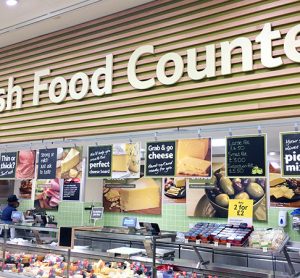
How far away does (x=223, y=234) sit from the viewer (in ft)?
13.8

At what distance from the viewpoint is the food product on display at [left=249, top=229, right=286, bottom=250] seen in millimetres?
3900

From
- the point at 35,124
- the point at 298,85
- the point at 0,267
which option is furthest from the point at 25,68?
the point at 298,85

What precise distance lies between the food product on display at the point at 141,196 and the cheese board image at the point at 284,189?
112 inches

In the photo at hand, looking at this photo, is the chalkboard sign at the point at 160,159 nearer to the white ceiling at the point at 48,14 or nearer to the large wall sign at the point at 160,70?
the large wall sign at the point at 160,70

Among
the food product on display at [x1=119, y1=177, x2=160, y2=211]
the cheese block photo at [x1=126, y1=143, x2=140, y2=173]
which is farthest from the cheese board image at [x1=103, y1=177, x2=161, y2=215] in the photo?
the cheese block photo at [x1=126, y1=143, x2=140, y2=173]

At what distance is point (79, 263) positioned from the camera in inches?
183

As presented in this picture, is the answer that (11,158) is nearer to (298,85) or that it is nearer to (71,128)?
(71,128)

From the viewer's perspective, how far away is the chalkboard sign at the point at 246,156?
11.4ft

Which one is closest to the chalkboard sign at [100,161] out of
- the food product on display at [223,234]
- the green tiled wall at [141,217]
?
the food product on display at [223,234]

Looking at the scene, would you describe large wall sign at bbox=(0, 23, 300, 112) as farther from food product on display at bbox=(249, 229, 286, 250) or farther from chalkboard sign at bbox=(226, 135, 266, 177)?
food product on display at bbox=(249, 229, 286, 250)

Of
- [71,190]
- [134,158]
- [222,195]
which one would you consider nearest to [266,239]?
[134,158]

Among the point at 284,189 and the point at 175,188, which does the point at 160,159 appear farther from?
the point at 175,188

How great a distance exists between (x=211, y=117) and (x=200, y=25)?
968mm

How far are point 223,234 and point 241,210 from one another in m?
0.44
